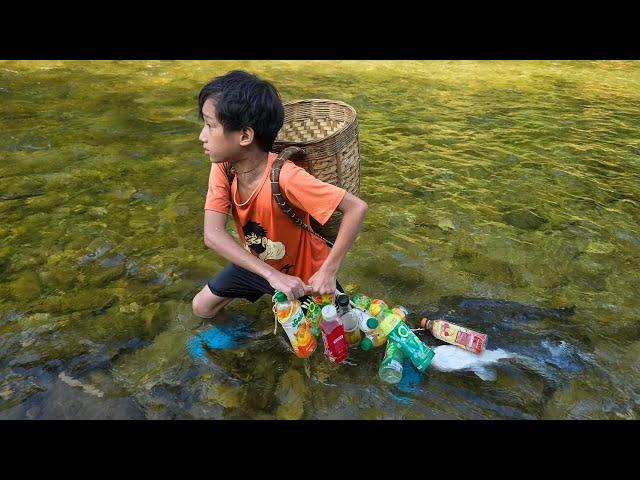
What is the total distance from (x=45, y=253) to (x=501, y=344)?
11.4 feet

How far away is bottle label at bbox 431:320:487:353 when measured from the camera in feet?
10.1

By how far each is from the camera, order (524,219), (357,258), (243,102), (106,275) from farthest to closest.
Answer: (524,219) → (357,258) → (106,275) → (243,102)

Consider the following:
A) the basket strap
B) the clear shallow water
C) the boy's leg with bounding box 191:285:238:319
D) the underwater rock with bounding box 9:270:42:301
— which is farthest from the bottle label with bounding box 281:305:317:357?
the underwater rock with bounding box 9:270:42:301

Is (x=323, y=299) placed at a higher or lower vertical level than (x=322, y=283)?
lower

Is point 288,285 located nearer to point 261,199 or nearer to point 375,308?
point 261,199

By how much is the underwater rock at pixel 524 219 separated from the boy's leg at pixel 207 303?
2.84 meters

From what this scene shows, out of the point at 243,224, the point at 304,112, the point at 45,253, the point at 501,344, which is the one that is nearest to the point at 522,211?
the point at 501,344

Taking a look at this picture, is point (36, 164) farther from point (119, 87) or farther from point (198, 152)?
point (119, 87)

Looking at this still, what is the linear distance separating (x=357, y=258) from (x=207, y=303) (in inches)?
57.1

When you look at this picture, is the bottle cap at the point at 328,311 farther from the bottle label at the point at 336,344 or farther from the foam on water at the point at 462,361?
the foam on water at the point at 462,361

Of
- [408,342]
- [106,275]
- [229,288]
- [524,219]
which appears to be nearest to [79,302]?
[106,275]

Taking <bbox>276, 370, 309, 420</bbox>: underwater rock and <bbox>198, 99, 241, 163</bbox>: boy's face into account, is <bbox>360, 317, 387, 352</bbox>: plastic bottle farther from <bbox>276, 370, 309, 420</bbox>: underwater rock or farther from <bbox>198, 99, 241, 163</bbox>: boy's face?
<bbox>198, 99, 241, 163</bbox>: boy's face

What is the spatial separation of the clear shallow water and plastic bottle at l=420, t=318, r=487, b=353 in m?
0.10

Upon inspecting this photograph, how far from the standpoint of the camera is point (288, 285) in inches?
100
